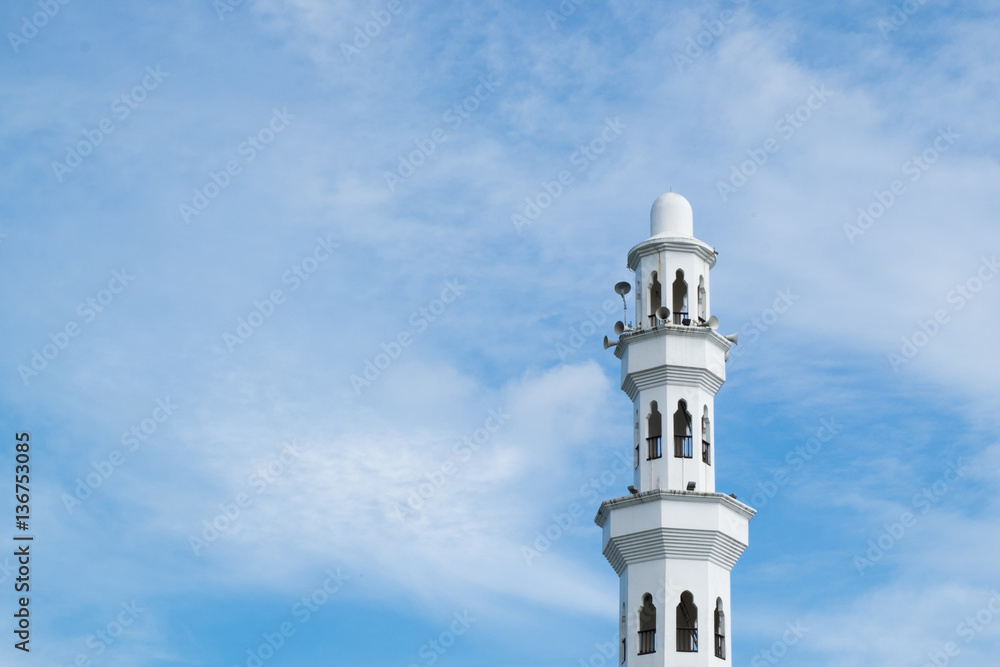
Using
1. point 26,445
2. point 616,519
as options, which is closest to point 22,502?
point 26,445

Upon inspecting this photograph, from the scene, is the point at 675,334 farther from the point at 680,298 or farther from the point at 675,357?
the point at 680,298

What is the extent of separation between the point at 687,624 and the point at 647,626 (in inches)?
46.0

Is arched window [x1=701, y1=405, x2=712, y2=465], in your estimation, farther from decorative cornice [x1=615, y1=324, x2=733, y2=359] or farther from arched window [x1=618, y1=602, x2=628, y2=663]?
arched window [x1=618, y1=602, x2=628, y2=663]

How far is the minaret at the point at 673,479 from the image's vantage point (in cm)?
4028

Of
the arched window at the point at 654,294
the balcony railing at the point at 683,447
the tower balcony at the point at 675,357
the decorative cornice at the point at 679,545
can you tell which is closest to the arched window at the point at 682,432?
the balcony railing at the point at 683,447

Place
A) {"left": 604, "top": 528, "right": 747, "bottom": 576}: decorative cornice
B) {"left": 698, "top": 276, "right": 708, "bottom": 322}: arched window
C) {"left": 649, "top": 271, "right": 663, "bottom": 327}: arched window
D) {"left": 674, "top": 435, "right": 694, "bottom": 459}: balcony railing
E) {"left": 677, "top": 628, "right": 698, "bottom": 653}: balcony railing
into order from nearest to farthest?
{"left": 677, "top": 628, "right": 698, "bottom": 653}: balcony railing < {"left": 604, "top": 528, "right": 747, "bottom": 576}: decorative cornice < {"left": 674, "top": 435, "right": 694, "bottom": 459}: balcony railing < {"left": 698, "top": 276, "right": 708, "bottom": 322}: arched window < {"left": 649, "top": 271, "right": 663, "bottom": 327}: arched window

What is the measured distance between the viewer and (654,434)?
42.8 m

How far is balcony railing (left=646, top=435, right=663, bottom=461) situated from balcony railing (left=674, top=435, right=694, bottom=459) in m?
0.43

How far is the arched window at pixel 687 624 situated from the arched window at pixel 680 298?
8277 mm

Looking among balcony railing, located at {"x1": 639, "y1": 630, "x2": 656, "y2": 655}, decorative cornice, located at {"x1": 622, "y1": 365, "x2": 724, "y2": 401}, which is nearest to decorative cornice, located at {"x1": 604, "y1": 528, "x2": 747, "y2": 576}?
balcony railing, located at {"x1": 639, "y1": 630, "x2": 656, "y2": 655}

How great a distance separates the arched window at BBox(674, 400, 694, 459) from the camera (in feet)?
139

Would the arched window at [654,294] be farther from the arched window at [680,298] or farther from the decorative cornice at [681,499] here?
the decorative cornice at [681,499]

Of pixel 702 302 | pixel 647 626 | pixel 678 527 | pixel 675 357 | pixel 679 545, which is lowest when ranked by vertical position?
pixel 647 626

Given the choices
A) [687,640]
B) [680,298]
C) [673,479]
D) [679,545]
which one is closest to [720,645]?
[687,640]
